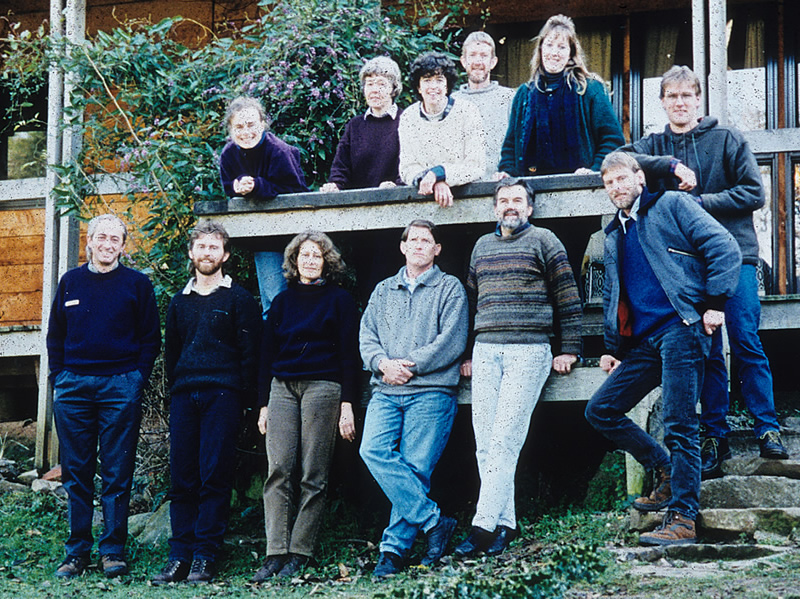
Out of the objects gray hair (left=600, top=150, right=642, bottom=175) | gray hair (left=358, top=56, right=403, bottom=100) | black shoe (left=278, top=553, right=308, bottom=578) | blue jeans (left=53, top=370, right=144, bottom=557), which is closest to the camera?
gray hair (left=600, top=150, right=642, bottom=175)

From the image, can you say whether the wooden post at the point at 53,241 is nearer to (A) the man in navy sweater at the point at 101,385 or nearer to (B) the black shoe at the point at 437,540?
(A) the man in navy sweater at the point at 101,385

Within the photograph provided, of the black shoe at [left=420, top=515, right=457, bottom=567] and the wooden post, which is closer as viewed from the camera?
the black shoe at [left=420, top=515, right=457, bottom=567]

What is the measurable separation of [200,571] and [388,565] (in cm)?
115

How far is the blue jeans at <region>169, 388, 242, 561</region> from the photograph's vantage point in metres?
6.22

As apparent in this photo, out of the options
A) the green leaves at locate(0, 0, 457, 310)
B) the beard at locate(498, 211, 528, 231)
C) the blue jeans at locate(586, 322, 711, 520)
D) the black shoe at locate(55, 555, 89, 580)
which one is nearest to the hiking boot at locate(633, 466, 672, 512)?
the blue jeans at locate(586, 322, 711, 520)

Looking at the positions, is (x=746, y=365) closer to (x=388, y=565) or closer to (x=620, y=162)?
(x=620, y=162)

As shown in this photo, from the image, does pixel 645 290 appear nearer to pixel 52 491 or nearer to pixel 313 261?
pixel 313 261

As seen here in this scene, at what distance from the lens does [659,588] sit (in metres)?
4.65

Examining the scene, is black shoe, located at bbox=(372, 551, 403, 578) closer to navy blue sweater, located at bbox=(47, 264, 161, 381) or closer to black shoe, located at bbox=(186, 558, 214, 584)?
black shoe, located at bbox=(186, 558, 214, 584)

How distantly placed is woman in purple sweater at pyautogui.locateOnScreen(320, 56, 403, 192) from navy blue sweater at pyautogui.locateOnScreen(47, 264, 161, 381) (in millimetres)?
1444

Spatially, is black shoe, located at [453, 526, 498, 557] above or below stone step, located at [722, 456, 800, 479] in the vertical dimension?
below

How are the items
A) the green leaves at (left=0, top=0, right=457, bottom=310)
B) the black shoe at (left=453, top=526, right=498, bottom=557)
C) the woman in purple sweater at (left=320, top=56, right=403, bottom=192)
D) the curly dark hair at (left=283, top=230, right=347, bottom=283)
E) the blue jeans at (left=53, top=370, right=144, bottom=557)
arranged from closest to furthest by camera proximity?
the black shoe at (left=453, top=526, right=498, bottom=557) → the blue jeans at (left=53, top=370, right=144, bottom=557) → the curly dark hair at (left=283, top=230, right=347, bottom=283) → the woman in purple sweater at (left=320, top=56, right=403, bottom=192) → the green leaves at (left=0, top=0, right=457, bottom=310)

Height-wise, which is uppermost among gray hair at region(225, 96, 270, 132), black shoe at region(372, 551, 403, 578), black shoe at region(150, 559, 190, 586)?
gray hair at region(225, 96, 270, 132)

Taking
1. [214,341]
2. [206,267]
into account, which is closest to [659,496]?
[214,341]
